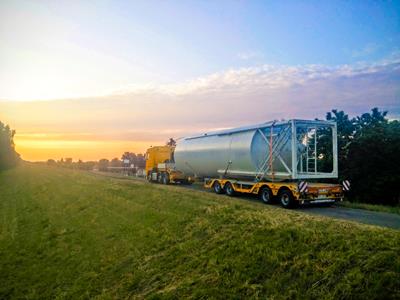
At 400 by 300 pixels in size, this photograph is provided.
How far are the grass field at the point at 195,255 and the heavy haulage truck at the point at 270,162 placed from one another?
3868mm

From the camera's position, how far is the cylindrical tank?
1703cm

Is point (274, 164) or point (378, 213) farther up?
point (274, 164)

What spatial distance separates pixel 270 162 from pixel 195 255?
30.5 feet

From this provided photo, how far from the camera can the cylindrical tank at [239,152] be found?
17031 millimetres

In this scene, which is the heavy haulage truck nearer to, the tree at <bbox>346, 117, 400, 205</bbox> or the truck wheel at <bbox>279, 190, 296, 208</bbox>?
the truck wheel at <bbox>279, 190, 296, 208</bbox>

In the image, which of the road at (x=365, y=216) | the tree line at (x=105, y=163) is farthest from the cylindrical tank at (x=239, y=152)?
the tree line at (x=105, y=163)

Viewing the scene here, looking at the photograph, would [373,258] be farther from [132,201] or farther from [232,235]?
[132,201]

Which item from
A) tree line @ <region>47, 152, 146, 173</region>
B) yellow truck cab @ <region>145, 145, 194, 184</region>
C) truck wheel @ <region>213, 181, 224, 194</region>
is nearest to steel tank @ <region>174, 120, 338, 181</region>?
truck wheel @ <region>213, 181, 224, 194</region>

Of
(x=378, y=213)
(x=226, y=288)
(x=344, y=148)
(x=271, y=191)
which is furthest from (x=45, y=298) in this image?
(x=344, y=148)

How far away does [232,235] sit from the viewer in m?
9.34

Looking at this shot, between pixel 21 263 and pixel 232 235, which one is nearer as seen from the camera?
pixel 232 235

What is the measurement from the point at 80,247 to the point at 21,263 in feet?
6.91

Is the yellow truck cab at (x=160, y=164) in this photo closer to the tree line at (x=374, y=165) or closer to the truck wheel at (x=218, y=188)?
the truck wheel at (x=218, y=188)

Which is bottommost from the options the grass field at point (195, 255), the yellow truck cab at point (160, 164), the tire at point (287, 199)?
the grass field at point (195, 255)
